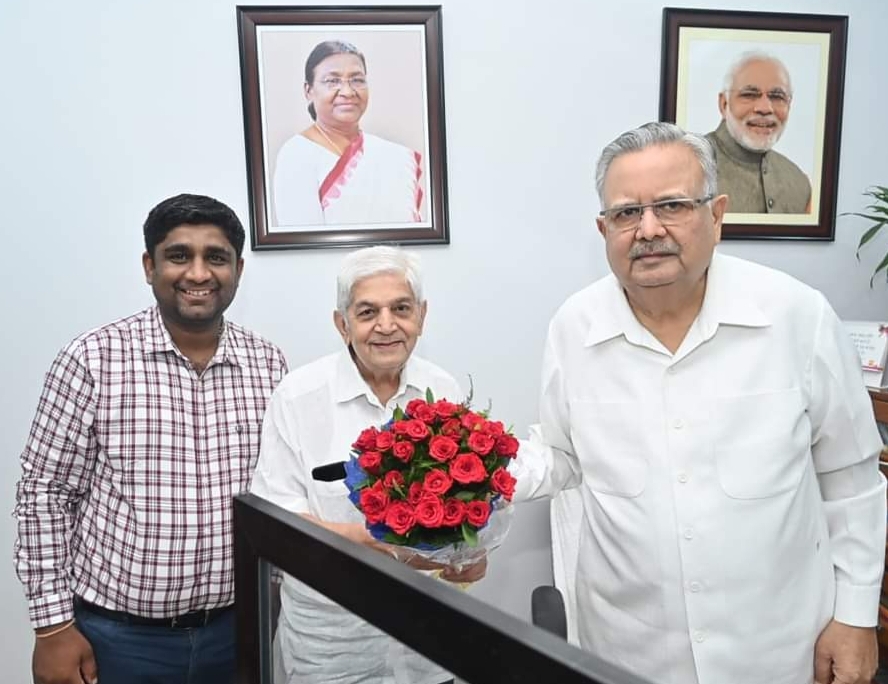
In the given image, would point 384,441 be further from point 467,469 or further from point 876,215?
point 876,215

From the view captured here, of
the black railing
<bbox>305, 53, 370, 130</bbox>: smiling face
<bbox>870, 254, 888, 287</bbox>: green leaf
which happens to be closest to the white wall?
<bbox>870, 254, 888, 287</bbox>: green leaf

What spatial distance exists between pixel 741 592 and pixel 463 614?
42.0 inches

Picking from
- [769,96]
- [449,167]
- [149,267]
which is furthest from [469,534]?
[769,96]

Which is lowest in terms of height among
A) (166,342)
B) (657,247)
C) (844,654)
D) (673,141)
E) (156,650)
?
(156,650)

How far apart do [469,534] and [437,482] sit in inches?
4.1

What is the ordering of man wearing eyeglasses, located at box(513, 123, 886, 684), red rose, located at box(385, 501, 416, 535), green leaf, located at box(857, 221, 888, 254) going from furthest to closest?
green leaf, located at box(857, 221, 888, 254) → man wearing eyeglasses, located at box(513, 123, 886, 684) → red rose, located at box(385, 501, 416, 535)

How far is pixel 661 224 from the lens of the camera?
1.19 meters

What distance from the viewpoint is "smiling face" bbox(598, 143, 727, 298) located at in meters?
1.18

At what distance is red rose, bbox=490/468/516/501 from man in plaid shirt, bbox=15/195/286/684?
2.41ft

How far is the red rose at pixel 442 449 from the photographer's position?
107 cm

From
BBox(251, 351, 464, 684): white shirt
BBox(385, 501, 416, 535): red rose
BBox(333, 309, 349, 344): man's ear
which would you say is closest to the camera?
BBox(385, 501, 416, 535): red rose

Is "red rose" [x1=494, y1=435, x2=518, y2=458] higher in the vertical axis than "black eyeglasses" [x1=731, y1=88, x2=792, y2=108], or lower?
lower

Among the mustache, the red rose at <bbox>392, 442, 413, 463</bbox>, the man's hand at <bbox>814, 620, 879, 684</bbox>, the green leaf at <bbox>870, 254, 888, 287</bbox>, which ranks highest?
the mustache

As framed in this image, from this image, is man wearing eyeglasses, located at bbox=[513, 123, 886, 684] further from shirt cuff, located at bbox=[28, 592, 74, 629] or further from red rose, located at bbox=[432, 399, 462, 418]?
shirt cuff, located at bbox=[28, 592, 74, 629]
